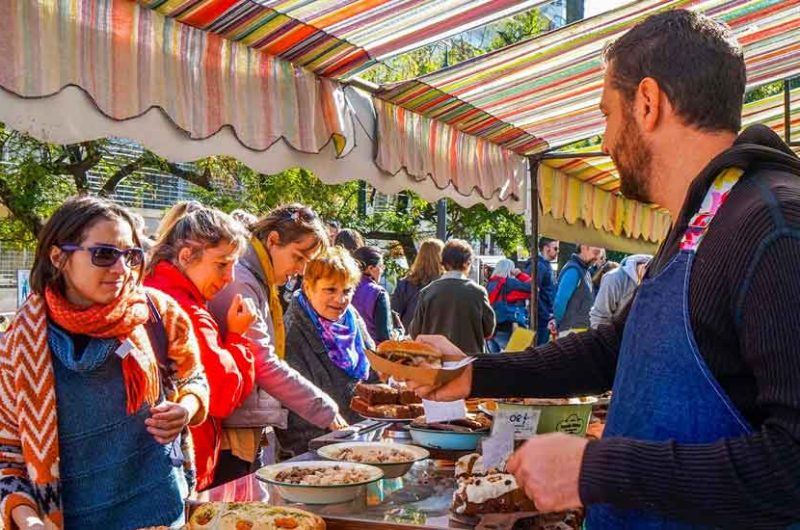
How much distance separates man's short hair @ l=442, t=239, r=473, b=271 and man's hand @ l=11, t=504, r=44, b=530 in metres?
5.11

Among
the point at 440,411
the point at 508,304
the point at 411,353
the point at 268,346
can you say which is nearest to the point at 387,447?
the point at 440,411

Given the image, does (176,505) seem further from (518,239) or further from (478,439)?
(518,239)

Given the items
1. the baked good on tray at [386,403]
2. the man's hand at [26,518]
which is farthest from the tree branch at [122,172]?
the man's hand at [26,518]

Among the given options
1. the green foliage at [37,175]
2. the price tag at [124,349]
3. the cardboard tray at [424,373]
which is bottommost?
the cardboard tray at [424,373]

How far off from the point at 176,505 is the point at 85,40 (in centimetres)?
→ 139

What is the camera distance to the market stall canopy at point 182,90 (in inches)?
95.1

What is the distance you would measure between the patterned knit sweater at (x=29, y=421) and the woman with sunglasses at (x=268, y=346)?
3.74 ft

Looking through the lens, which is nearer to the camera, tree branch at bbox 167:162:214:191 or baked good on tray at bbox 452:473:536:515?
baked good on tray at bbox 452:473:536:515

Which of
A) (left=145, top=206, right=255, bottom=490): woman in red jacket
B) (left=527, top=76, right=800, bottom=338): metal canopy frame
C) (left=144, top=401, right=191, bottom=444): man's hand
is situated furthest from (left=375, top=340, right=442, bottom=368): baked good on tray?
(left=527, top=76, right=800, bottom=338): metal canopy frame

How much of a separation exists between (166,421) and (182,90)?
3.68ft

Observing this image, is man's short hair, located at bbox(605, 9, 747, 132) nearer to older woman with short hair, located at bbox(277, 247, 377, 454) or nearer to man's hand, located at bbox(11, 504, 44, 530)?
man's hand, located at bbox(11, 504, 44, 530)

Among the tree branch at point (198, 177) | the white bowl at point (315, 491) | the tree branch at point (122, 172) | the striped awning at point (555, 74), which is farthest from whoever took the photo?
the tree branch at point (198, 177)

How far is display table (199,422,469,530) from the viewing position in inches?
83.7

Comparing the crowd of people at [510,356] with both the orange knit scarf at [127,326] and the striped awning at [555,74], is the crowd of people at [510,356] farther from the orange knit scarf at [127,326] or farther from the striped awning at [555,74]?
the striped awning at [555,74]
